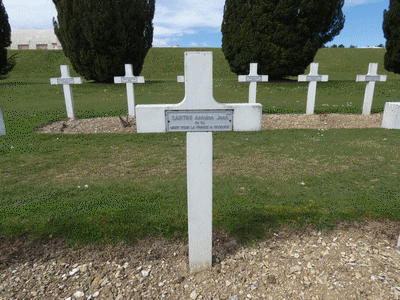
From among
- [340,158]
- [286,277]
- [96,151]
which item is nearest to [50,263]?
[286,277]

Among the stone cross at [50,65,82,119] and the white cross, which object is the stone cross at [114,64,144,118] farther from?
the white cross

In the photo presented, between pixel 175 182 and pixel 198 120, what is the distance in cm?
224

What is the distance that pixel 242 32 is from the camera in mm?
18047

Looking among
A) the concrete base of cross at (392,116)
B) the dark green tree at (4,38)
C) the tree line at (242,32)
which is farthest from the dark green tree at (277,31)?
the dark green tree at (4,38)

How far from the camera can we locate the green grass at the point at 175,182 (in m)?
3.19

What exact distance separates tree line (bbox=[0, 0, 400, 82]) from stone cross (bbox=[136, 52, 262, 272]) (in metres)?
16.5

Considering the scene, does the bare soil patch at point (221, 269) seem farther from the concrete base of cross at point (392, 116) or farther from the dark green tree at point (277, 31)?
the dark green tree at point (277, 31)

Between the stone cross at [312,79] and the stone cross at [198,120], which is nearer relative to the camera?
the stone cross at [198,120]

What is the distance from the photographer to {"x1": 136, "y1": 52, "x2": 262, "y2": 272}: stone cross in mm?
2176

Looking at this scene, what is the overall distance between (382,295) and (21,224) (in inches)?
141

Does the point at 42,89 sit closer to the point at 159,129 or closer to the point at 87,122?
the point at 87,122

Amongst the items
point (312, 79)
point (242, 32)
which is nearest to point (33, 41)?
point (242, 32)

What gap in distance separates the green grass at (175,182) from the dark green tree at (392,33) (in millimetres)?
13263

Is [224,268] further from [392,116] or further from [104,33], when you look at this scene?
[104,33]
